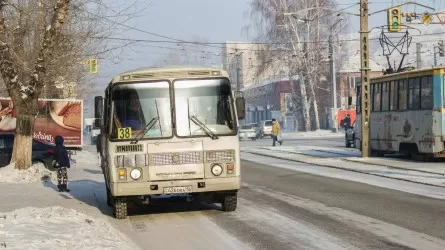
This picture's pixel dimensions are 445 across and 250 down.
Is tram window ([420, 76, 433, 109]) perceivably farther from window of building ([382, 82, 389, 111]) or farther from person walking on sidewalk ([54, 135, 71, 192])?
person walking on sidewalk ([54, 135, 71, 192])

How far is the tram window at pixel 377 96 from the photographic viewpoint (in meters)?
31.3

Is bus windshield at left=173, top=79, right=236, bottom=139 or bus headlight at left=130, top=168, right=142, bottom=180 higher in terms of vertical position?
bus windshield at left=173, top=79, right=236, bottom=139

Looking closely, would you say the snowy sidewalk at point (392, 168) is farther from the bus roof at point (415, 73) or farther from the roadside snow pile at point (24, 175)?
the roadside snow pile at point (24, 175)

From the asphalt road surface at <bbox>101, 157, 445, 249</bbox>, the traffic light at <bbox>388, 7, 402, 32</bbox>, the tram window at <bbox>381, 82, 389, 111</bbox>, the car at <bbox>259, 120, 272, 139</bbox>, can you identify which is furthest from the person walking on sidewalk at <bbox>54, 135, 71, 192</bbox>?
the car at <bbox>259, 120, 272, 139</bbox>

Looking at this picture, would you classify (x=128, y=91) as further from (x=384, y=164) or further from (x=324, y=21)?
(x=324, y=21)

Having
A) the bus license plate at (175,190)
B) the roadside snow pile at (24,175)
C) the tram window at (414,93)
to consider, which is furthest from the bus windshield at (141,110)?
the tram window at (414,93)

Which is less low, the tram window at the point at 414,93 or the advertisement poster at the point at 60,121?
the tram window at the point at 414,93

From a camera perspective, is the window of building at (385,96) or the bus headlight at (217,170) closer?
the bus headlight at (217,170)

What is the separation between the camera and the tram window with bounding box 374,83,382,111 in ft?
103

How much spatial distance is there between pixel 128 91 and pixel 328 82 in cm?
6348

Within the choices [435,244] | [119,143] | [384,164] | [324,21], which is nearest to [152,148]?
[119,143]

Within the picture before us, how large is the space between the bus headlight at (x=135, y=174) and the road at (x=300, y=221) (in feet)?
2.66

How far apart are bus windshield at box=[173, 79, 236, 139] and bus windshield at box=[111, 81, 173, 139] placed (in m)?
0.22

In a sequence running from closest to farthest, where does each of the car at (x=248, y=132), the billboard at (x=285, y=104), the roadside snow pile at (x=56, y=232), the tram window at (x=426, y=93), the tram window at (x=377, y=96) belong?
the roadside snow pile at (x=56, y=232) → the tram window at (x=426, y=93) → the tram window at (x=377, y=96) → the car at (x=248, y=132) → the billboard at (x=285, y=104)
